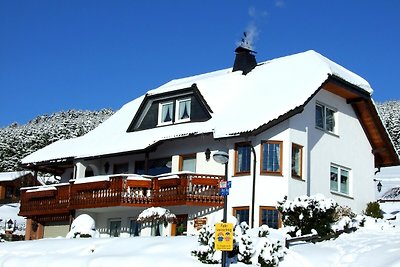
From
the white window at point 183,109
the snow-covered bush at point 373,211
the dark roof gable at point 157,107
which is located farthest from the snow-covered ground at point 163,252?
the white window at point 183,109

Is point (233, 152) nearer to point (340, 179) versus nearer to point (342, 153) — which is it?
point (340, 179)

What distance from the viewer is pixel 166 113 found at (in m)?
33.3

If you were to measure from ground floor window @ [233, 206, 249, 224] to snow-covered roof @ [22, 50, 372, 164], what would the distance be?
9.90 ft

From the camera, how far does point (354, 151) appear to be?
3297 centimetres

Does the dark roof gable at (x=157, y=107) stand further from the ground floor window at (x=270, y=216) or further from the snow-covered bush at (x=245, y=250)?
the snow-covered bush at (x=245, y=250)

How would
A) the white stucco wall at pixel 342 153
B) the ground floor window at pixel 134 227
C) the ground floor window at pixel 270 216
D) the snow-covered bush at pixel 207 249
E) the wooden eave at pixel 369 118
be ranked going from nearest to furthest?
the snow-covered bush at pixel 207 249 → the ground floor window at pixel 270 216 → the white stucco wall at pixel 342 153 → the wooden eave at pixel 369 118 → the ground floor window at pixel 134 227

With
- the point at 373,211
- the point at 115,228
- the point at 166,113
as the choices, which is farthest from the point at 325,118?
the point at 115,228

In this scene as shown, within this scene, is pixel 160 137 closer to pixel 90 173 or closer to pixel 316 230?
pixel 90 173

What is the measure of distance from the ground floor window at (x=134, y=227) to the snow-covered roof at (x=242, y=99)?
3.28 metres

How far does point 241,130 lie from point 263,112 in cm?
145

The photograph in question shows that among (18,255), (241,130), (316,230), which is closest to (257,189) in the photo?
(241,130)

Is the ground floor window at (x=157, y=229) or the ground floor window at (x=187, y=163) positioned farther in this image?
the ground floor window at (x=187, y=163)

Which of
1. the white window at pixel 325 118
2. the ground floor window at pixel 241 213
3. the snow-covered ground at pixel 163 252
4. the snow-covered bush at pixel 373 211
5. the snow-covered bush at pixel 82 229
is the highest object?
the white window at pixel 325 118

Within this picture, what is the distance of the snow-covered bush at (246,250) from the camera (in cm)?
1969
